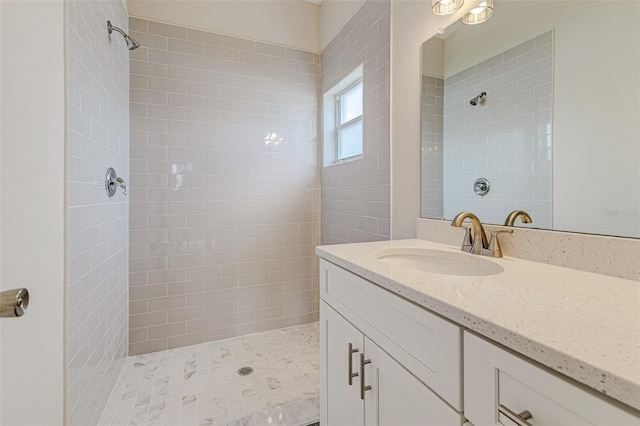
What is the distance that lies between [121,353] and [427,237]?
6.91 ft

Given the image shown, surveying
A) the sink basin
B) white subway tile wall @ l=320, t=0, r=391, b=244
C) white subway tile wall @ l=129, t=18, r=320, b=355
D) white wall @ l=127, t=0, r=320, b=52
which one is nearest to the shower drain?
white subway tile wall @ l=129, t=18, r=320, b=355

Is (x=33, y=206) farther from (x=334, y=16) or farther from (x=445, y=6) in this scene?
(x=334, y=16)

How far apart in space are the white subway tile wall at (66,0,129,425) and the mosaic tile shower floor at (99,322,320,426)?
14 cm

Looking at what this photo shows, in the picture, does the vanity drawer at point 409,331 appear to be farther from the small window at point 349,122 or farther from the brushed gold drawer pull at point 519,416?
the small window at point 349,122

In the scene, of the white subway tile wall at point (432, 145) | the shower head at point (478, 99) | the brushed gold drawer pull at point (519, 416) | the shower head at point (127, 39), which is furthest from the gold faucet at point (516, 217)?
the shower head at point (127, 39)

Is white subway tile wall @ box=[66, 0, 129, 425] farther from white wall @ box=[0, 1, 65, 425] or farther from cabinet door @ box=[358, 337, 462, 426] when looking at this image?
cabinet door @ box=[358, 337, 462, 426]

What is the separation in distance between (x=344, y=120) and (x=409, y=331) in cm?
205

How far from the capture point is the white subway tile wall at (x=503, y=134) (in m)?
1.03

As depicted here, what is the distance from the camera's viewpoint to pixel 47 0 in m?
0.88

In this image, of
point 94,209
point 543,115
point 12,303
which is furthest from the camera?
point 94,209

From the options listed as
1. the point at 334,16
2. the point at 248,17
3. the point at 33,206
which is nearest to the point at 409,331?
the point at 33,206

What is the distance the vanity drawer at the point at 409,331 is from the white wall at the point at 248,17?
2240 millimetres

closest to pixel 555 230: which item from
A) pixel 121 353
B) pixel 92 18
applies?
pixel 92 18

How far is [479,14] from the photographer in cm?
128
